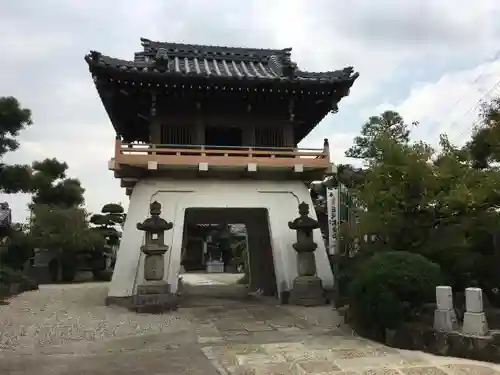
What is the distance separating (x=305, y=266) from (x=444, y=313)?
670cm

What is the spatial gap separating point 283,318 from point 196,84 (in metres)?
A: 7.71

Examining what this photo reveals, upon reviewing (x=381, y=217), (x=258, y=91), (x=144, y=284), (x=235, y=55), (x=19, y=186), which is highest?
(x=235, y=55)

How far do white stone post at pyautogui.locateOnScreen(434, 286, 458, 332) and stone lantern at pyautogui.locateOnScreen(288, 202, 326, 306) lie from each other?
622cm

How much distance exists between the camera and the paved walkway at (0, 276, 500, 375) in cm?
663

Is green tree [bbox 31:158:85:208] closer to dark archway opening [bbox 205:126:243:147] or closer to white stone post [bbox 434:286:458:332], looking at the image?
dark archway opening [bbox 205:126:243:147]

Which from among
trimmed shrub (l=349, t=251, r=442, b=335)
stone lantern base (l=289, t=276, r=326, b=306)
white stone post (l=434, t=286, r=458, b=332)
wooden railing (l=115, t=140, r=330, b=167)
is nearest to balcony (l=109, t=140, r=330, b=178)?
wooden railing (l=115, t=140, r=330, b=167)

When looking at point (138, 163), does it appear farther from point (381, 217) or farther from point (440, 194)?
point (440, 194)

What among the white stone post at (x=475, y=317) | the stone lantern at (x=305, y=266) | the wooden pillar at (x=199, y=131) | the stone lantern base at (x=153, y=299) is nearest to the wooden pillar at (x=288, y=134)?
the stone lantern at (x=305, y=266)

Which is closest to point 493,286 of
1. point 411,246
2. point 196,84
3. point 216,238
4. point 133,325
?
point 411,246

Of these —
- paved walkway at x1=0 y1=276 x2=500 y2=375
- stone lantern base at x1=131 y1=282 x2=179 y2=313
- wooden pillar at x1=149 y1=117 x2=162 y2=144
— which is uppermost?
wooden pillar at x1=149 y1=117 x2=162 y2=144

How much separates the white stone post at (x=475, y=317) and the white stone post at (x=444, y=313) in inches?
9.2

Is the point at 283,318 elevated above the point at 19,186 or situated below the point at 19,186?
below

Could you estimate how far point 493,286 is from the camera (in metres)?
9.77

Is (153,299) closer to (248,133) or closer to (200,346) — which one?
(200,346)
